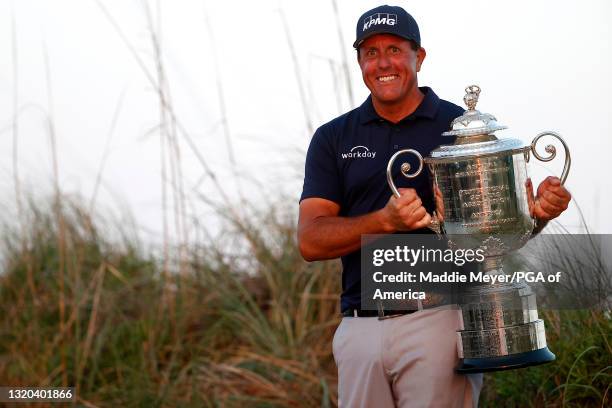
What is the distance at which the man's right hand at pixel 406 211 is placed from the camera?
3203 millimetres

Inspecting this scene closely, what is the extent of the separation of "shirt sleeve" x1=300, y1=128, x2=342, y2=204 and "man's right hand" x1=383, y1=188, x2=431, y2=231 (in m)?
0.61

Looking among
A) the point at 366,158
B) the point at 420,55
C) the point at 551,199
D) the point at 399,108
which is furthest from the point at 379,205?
the point at 551,199

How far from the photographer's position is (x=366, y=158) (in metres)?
3.82

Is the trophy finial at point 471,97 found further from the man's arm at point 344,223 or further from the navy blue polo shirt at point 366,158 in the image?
the man's arm at point 344,223

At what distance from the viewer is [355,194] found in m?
3.83

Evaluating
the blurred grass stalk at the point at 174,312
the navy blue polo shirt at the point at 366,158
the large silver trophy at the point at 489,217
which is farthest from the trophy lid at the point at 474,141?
the blurred grass stalk at the point at 174,312

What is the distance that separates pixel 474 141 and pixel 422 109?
0.47 meters

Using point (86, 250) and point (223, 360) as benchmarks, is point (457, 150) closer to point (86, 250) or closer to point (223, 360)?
point (223, 360)

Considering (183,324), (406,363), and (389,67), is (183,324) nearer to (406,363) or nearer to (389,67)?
(406,363)

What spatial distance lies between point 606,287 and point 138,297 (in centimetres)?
339

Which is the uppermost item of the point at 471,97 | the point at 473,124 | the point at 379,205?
the point at 471,97

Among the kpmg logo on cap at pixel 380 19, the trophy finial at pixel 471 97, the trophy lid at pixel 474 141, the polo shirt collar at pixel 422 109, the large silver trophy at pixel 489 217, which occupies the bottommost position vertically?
the large silver trophy at pixel 489 217

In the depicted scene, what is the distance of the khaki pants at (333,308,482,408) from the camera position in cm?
359

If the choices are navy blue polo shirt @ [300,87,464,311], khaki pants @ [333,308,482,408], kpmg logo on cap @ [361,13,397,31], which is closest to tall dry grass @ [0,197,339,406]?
khaki pants @ [333,308,482,408]
